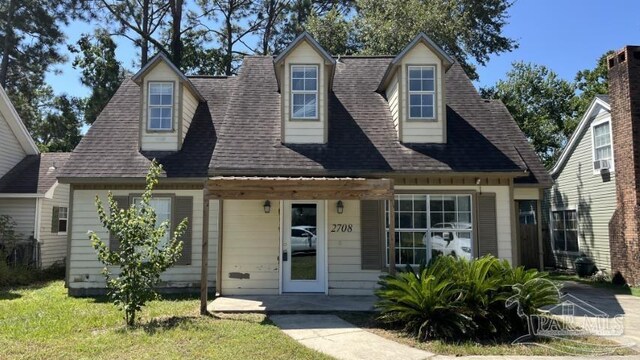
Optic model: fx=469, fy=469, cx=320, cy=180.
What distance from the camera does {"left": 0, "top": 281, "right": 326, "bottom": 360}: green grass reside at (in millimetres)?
6355

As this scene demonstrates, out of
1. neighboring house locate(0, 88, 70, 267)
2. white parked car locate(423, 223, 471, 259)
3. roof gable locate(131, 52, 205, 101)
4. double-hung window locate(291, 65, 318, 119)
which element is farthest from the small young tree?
neighboring house locate(0, 88, 70, 267)

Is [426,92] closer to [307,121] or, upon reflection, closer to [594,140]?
[307,121]

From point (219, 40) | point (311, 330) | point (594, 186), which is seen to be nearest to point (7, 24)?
point (219, 40)

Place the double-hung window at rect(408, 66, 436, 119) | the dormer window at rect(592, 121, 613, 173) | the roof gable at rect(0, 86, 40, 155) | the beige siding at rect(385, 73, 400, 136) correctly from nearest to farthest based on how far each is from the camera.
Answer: the double-hung window at rect(408, 66, 436, 119) < the beige siding at rect(385, 73, 400, 136) < the dormer window at rect(592, 121, 613, 173) < the roof gable at rect(0, 86, 40, 155)

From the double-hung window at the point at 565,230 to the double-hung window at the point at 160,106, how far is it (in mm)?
14957

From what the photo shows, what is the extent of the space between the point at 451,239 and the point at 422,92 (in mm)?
3660

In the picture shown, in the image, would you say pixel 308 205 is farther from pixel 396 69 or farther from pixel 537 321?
pixel 537 321

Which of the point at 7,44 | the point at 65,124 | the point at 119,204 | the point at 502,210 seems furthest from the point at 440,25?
the point at 7,44

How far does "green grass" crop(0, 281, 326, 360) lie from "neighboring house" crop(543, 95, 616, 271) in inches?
503

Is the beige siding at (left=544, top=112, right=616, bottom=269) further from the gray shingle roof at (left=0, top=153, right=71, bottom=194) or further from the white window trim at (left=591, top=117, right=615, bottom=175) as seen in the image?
the gray shingle roof at (left=0, top=153, right=71, bottom=194)

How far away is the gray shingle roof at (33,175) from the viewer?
53.8ft

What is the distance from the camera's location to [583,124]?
54.9 ft

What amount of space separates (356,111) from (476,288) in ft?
20.5

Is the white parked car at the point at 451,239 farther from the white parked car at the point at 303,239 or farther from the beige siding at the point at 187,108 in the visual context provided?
the beige siding at the point at 187,108
